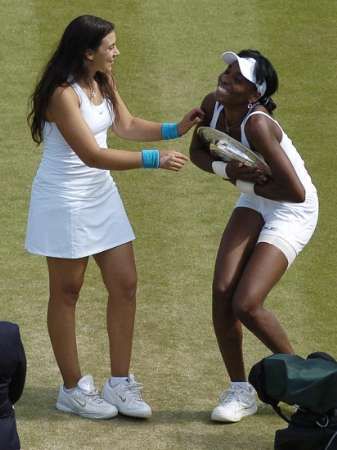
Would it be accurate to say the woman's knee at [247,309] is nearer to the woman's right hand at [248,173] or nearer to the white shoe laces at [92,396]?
the woman's right hand at [248,173]

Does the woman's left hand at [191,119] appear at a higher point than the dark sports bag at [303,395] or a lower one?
higher

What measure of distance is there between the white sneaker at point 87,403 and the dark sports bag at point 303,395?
3.48ft

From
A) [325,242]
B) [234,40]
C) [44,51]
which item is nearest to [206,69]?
[234,40]

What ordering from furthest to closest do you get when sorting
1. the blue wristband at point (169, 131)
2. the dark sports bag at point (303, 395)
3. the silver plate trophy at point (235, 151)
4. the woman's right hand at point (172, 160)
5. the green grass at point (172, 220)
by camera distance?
the blue wristband at point (169, 131) → the green grass at point (172, 220) → the silver plate trophy at point (235, 151) → the woman's right hand at point (172, 160) → the dark sports bag at point (303, 395)

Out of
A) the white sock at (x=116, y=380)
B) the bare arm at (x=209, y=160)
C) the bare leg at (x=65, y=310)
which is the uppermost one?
the bare arm at (x=209, y=160)

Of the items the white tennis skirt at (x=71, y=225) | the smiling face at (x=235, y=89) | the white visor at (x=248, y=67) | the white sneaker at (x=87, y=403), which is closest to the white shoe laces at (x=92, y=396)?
the white sneaker at (x=87, y=403)

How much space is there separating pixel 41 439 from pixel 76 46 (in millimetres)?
2070

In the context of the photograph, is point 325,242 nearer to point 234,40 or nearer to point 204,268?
point 204,268

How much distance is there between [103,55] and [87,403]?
1.88 m

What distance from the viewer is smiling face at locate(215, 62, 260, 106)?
7.20 m

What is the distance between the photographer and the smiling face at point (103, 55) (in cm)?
714

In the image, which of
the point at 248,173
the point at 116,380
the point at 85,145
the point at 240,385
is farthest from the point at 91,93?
the point at 240,385

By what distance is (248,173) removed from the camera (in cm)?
710

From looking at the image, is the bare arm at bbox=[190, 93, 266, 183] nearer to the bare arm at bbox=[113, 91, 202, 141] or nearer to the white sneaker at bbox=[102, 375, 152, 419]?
the bare arm at bbox=[113, 91, 202, 141]
